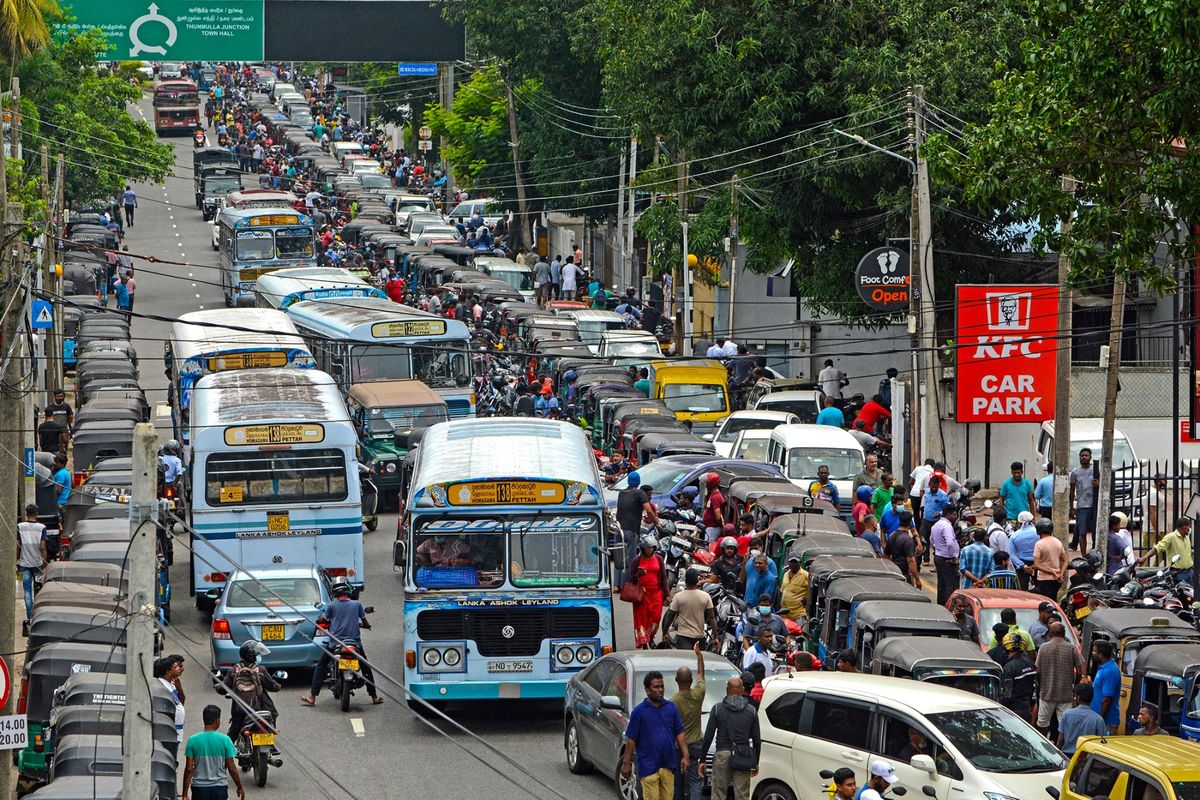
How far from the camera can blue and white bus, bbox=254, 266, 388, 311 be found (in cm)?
4103

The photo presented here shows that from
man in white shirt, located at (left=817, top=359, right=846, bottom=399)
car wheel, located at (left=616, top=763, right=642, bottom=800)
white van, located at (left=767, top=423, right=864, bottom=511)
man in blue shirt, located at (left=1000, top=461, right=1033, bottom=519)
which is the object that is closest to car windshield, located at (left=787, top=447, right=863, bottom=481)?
white van, located at (left=767, top=423, right=864, bottom=511)

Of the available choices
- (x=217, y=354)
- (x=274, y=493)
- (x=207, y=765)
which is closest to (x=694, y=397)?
(x=217, y=354)

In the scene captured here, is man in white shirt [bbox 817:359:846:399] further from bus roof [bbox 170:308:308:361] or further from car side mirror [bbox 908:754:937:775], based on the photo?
car side mirror [bbox 908:754:937:775]

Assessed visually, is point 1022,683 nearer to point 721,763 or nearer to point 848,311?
point 721,763

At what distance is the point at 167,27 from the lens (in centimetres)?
6188

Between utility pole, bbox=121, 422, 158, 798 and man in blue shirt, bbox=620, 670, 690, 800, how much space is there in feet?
14.7

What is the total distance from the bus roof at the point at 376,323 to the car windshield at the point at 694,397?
13.8 ft

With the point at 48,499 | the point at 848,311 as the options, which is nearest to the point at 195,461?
the point at 48,499

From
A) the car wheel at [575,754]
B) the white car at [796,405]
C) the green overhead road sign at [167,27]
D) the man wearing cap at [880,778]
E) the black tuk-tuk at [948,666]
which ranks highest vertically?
the green overhead road sign at [167,27]

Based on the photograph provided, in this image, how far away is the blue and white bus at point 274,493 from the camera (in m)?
24.5

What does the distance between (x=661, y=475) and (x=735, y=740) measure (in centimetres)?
1428

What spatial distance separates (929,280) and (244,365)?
445 inches

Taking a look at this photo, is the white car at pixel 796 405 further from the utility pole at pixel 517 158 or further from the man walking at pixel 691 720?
the utility pole at pixel 517 158

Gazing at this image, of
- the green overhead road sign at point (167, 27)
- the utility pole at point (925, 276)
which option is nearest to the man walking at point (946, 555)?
the utility pole at point (925, 276)
